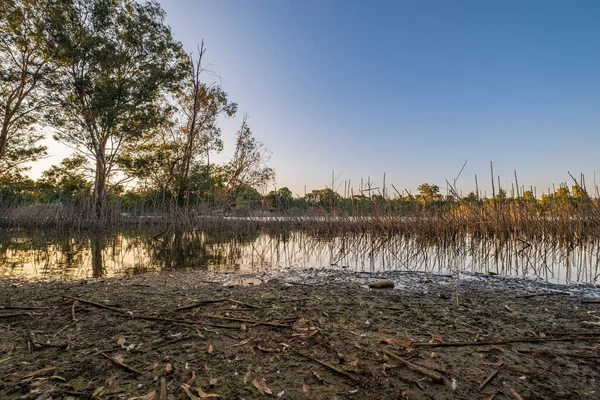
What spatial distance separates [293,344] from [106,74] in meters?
20.7

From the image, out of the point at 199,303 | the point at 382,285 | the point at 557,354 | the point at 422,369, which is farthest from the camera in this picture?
the point at 382,285

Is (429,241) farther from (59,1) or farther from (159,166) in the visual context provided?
(59,1)

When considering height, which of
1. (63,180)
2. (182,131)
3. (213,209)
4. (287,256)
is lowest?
(287,256)

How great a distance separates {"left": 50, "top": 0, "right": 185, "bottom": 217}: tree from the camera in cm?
1582

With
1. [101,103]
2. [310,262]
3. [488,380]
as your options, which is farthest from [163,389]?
[101,103]

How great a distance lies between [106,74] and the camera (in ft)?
55.8

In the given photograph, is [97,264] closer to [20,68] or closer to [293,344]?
[293,344]

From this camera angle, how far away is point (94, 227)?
12.0m

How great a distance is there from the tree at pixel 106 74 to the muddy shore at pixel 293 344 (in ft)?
52.5

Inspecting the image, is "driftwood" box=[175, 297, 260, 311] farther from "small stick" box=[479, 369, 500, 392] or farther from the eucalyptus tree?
the eucalyptus tree

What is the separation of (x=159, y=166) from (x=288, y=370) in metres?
20.7

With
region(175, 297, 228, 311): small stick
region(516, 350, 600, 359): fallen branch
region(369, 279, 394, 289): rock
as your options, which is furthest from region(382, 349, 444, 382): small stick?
region(369, 279, 394, 289): rock

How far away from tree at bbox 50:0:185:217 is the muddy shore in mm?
16005

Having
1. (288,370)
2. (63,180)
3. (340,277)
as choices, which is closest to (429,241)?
(340,277)
